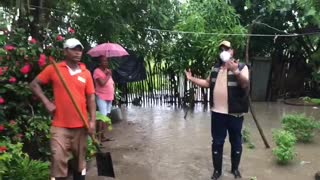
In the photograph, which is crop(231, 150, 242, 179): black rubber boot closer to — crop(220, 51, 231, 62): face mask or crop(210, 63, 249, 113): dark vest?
crop(210, 63, 249, 113): dark vest

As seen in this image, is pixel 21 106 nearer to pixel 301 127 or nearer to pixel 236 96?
pixel 236 96

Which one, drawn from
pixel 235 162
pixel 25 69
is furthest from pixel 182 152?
pixel 25 69

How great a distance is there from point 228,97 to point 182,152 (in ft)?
7.07

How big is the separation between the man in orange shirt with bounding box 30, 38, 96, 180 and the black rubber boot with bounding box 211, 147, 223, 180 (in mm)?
1827

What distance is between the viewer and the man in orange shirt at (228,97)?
542 cm

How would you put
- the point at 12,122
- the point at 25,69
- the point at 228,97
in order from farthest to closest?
the point at 228,97 < the point at 25,69 < the point at 12,122

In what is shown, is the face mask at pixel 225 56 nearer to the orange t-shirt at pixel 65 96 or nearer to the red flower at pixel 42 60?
the orange t-shirt at pixel 65 96

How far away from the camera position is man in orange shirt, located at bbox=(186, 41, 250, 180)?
5418mm

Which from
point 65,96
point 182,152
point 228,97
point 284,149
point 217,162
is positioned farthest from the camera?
point 182,152

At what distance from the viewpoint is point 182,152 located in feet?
24.1

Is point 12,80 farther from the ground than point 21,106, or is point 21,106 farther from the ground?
point 12,80

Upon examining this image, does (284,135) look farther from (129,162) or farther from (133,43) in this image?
(133,43)

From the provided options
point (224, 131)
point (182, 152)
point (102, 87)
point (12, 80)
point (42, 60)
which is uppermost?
point (42, 60)

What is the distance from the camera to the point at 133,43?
10.8 metres
